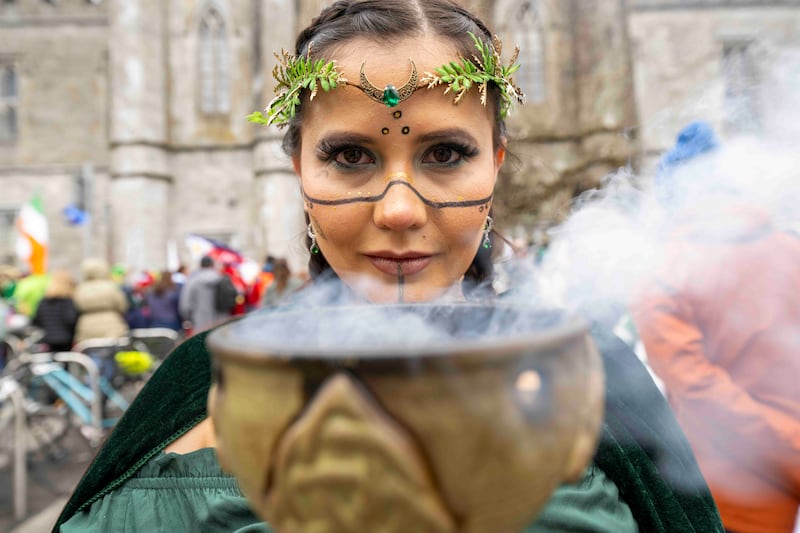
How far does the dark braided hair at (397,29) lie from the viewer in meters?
1.16

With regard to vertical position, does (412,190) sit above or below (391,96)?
below

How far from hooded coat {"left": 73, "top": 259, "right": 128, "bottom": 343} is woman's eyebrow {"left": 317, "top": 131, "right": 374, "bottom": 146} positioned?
A: 17.7ft

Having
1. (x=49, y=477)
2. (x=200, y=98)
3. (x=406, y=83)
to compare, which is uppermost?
(x=200, y=98)

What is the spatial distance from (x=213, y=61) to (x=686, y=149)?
15492 mm

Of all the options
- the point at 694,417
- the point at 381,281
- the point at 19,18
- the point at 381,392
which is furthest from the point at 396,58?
the point at 19,18

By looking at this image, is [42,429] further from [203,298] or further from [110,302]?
[203,298]

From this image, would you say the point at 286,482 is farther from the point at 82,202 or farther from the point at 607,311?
the point at 82,202

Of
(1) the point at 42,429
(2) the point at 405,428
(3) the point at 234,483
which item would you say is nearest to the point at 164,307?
(1) the point at 42,429

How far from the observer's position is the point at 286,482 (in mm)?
438

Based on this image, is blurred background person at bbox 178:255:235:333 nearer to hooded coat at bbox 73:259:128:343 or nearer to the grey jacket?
the grey jacket

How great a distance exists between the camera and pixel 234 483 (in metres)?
1.09

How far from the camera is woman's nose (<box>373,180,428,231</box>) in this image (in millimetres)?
1039

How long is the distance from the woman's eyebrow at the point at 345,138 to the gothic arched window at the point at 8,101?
18.3 meters

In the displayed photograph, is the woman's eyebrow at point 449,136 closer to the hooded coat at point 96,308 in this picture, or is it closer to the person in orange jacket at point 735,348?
the person in orange jacket at point 735,348
